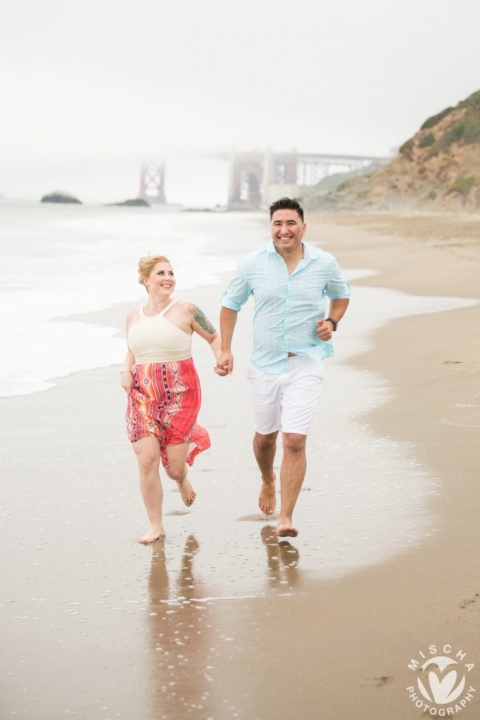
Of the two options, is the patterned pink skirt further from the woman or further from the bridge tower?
the bridge tower

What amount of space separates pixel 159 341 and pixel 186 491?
719mm

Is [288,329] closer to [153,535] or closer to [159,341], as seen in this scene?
[159,341]

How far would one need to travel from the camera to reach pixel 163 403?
4.61m

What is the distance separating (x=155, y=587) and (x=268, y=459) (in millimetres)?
1085

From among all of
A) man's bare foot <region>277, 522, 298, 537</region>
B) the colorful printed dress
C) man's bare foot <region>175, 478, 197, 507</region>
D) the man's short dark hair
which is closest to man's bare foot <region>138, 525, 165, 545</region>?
man's bare foot <region>175, 478, 197, 507</region>

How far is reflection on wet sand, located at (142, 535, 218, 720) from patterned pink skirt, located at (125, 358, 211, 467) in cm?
68

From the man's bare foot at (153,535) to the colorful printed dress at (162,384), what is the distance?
41cm

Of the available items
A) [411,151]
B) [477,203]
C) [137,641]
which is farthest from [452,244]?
[411,151]

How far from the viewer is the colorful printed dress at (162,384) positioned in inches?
181

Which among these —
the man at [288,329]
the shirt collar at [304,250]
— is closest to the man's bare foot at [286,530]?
the man at [288,329]

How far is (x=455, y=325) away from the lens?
1046 centimetres

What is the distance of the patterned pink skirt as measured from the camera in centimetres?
457

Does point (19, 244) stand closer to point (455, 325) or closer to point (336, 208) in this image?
point (455, 325)

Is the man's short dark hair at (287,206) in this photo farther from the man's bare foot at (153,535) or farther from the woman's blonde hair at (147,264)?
the man's bare foot at (153,535)
